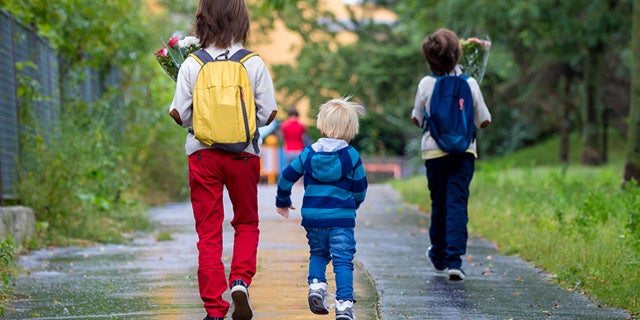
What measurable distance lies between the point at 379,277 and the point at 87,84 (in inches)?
321

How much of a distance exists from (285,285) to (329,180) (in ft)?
5.26

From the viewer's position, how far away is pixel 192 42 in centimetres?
616

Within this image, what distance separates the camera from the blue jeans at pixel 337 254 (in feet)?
19.4

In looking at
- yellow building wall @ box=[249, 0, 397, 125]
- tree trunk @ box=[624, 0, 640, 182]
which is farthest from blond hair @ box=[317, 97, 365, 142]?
yellow building wall @ box=[249, 0, 397, 125]

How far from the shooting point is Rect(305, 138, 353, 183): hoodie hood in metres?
5.95

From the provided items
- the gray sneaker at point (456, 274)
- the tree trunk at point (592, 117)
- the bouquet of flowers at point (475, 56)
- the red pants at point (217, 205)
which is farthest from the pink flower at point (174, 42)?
the tree trunk at point (592, 117)

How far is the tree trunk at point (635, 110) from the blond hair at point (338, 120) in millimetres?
8232

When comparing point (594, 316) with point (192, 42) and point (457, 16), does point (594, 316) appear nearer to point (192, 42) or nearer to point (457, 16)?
point (192, 42)

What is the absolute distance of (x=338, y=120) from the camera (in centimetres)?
602

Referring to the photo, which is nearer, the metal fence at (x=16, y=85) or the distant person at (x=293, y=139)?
the metal fence at (x=16, y=85)

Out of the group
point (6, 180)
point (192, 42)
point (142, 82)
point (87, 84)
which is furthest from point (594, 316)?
point (142, 82)

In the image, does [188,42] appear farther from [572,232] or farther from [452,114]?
[572,232]

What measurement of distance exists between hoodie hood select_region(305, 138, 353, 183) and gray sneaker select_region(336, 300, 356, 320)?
653mm

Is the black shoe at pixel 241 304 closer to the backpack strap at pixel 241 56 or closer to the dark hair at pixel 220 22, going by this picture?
the backpack strap at pixel 241 56
